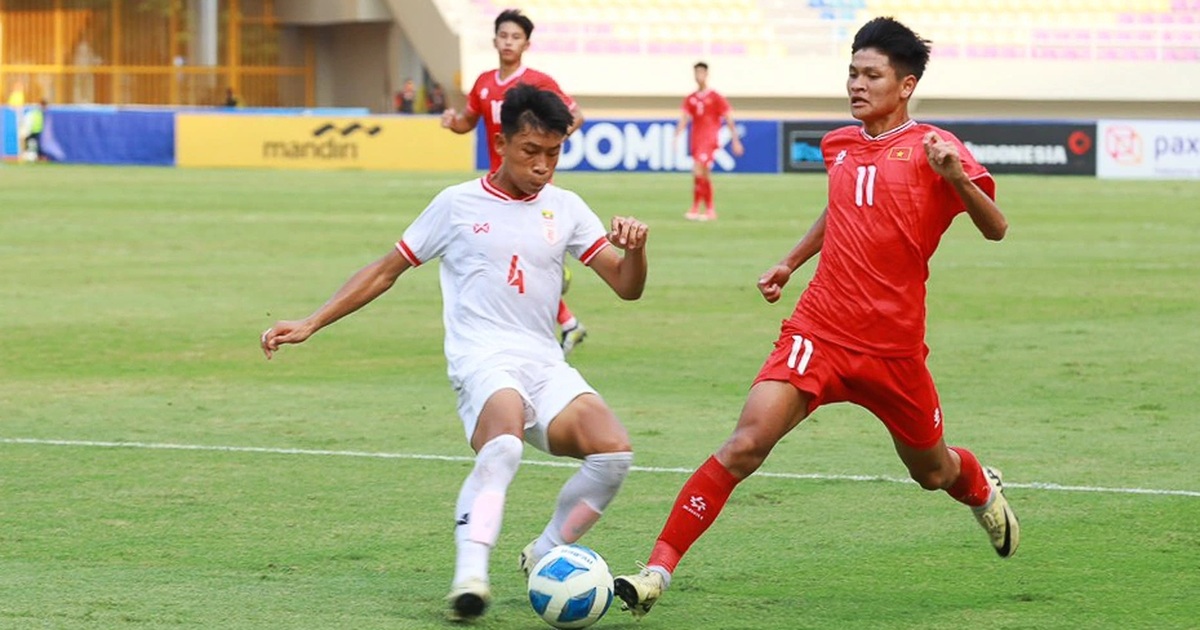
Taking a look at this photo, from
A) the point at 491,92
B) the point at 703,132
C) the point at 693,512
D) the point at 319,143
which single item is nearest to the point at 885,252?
the point at 693,512

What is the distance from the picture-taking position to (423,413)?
34.8 ft

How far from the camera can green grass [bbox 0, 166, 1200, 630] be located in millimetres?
6293

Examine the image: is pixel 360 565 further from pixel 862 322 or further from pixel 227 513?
pixel 862 322

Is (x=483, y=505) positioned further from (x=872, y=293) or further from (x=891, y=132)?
(x=891, y=132)

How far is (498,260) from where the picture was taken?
636 centimetres

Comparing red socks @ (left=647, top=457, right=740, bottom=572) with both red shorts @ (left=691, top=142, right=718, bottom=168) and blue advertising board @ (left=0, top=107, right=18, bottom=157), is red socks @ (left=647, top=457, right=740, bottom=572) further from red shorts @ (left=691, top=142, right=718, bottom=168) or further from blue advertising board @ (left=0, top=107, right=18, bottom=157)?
blue advertising board @ (left=0, top=107, right=18, bottom=157)

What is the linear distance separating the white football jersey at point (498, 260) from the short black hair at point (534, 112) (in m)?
0.32

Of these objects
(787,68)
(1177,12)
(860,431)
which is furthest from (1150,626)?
(1177,12)

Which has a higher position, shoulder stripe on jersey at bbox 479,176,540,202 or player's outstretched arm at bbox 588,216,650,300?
shoulder stripe on jersey at bbox 479,176,540,202

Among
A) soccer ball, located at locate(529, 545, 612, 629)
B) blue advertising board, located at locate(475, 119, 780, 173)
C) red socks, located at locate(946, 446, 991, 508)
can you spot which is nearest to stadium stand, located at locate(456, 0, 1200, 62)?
blue advertising board, located at locate(475, 119, 780, 173)

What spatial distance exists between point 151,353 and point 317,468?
180 inches

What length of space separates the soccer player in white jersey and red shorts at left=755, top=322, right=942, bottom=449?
1.80ft

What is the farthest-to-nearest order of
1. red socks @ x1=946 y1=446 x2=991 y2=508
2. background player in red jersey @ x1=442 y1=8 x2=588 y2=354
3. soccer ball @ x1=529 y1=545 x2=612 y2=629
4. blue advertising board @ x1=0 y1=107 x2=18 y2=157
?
blue advertising board @ x1=0 y1=107 x2=18 y2=157
background player in red jersey @ x1=442 y1=8 x2=588 y2=354
red socks @ x1=946 y1=446 x2=991 y2=508
soccer ball @ x1=529 y1=545 x2=612 y2=629

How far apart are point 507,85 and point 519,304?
8354mm
